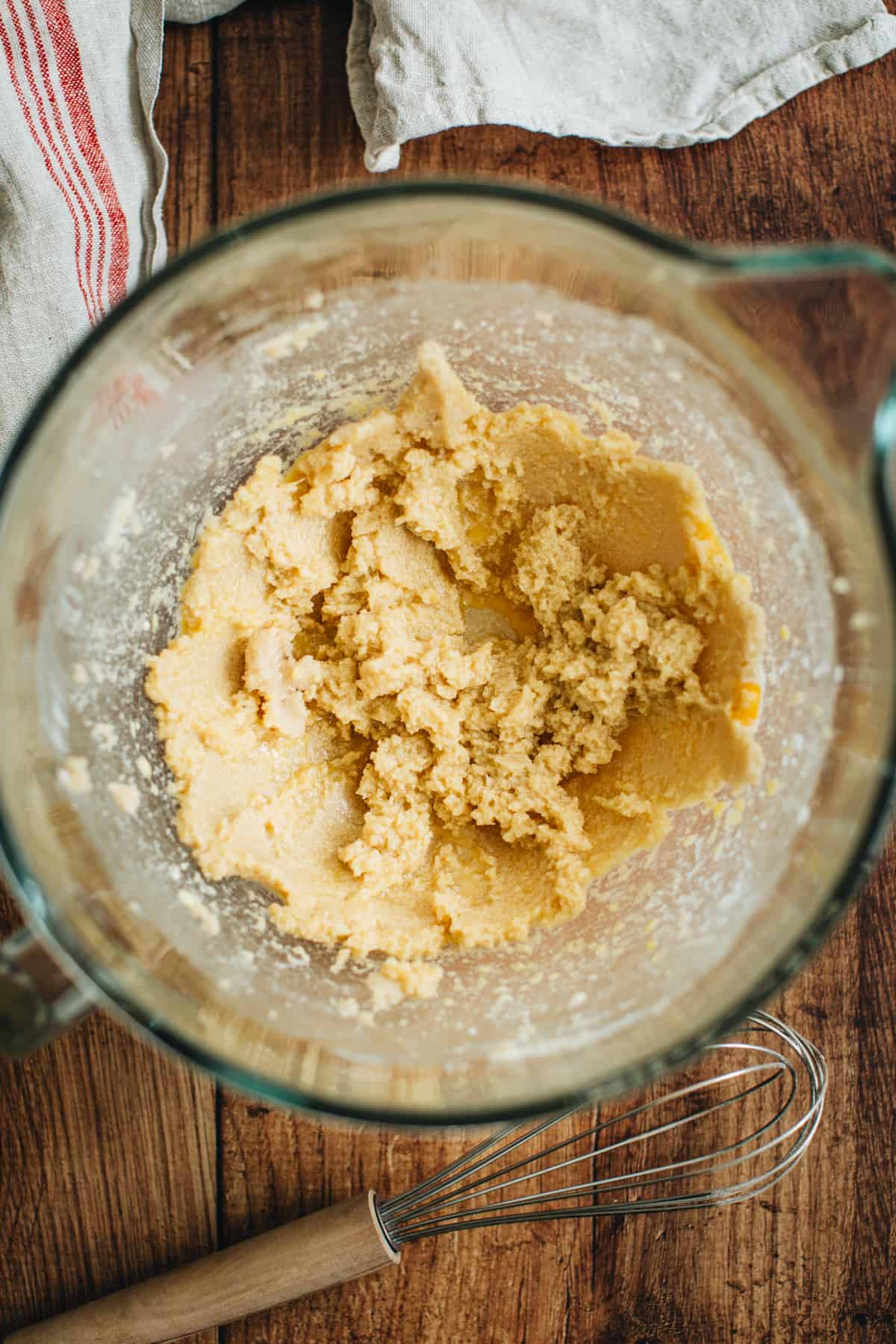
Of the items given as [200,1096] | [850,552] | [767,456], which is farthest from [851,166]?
[200,1096]

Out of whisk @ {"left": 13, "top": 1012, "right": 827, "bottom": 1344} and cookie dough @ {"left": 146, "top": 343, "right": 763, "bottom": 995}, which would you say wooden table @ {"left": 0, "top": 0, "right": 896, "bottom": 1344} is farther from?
cookie dough @ {"left": 146, "top": 343, "right": 763, "bottom": 995}

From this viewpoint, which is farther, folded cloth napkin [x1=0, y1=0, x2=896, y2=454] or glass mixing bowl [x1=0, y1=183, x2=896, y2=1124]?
folded cloth napkin [x1=0, y1=0, x2=896, y2=454]

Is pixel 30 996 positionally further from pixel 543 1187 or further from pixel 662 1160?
pixel 662 1160

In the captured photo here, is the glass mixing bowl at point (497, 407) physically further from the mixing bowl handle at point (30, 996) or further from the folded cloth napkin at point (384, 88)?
the folded cloth napkin at point (384, 88)

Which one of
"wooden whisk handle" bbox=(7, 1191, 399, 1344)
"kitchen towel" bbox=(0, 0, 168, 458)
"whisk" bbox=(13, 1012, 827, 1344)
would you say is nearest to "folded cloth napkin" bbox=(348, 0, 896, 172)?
"kitchen towel" bbox=(0, 0, 168, 458)

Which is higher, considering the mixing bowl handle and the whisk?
the mixing bowl handle

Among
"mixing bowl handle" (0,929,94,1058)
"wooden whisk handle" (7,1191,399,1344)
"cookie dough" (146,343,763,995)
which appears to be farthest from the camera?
"wooden whisk handle" (7,1191,399,1344)

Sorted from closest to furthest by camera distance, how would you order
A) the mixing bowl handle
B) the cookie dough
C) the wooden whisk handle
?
the mixing bowl handle
the cookie dough
the wooden whisk handle
